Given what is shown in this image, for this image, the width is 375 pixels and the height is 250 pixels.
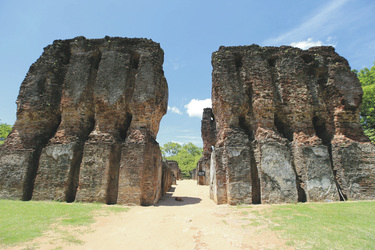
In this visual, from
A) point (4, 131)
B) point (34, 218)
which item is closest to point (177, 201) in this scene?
point (34, 218)

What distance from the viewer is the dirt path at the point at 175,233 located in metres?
3.95

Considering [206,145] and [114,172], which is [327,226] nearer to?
[114,172]

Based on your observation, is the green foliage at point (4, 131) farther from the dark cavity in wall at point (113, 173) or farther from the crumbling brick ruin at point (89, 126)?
the dark cavity in wall at point (113, 173)

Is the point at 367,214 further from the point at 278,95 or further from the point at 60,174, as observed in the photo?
the point at 60,174

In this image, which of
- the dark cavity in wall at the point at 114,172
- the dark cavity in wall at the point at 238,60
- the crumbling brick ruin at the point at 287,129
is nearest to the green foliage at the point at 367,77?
the crumbling brick ruin at the point at 287,129

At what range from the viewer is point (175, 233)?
15.6 feet

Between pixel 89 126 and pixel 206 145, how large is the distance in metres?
13.8

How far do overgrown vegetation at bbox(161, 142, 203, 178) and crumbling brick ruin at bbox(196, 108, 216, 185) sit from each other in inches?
754

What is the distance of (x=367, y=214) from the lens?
5734 millimetres

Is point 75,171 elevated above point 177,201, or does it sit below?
above

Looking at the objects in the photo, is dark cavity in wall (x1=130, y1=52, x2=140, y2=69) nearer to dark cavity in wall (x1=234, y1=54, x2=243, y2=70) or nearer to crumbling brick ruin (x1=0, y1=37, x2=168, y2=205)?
crumbling brick ruin (x1=0, y1=37, x2=168, y2=205)

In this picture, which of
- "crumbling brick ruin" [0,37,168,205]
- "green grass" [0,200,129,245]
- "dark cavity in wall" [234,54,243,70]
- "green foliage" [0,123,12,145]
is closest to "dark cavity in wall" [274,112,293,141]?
"dark cavity in wall" [234,54,243,70]

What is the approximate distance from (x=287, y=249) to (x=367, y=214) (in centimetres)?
427

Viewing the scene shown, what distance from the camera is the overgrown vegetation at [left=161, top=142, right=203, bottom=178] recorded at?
40384 millimetres
